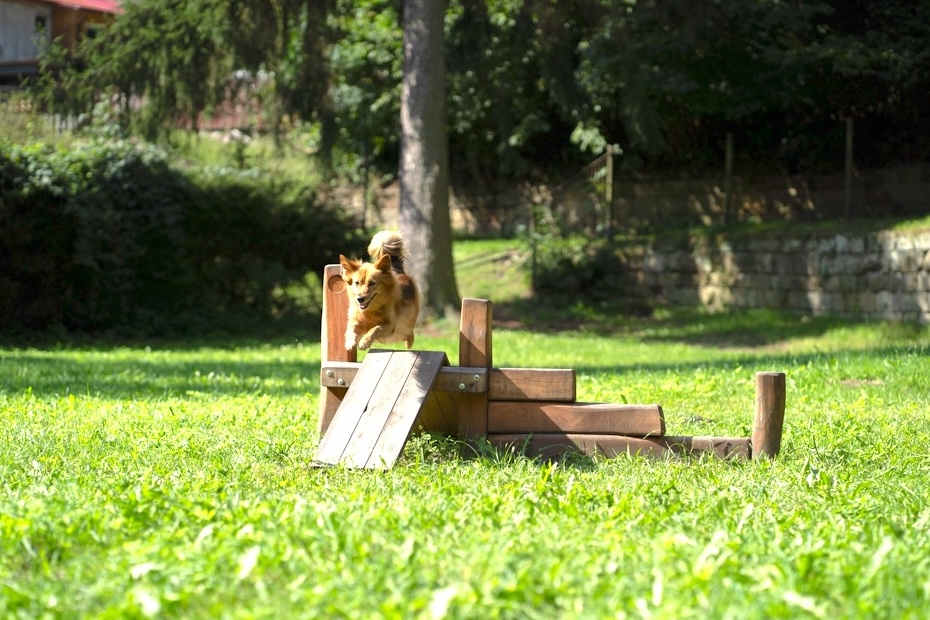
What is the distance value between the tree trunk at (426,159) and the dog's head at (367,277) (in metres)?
12.6

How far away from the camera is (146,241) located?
18.2 m

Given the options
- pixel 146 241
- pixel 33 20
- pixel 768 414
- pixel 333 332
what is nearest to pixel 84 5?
pixel 33 20

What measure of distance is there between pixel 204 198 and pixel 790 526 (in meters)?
15.6

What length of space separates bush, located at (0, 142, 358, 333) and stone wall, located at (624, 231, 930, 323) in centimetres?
647

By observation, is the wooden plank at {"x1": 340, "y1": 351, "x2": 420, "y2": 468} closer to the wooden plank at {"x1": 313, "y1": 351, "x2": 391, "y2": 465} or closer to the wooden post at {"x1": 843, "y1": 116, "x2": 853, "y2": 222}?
the wooden plank at {"x1": 313, "y1": 351, "x2": 391, "y2": 465}

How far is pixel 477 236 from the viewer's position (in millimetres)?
30281

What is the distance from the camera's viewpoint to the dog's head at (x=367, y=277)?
20.8 feet

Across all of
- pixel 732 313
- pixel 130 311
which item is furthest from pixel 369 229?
pixel 732 313

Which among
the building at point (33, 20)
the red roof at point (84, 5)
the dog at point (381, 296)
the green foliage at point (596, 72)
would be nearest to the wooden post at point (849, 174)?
the green foliage at point (596, 72)

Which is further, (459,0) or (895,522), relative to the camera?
(459,0)

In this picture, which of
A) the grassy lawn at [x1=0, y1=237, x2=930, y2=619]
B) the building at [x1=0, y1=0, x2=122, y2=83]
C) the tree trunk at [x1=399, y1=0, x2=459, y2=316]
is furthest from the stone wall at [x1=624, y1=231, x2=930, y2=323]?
the building at [x1=0, y1=0, x2=122, y2=83]

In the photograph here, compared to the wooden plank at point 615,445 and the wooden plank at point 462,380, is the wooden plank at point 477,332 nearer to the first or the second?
the wooden plank at point 462,380

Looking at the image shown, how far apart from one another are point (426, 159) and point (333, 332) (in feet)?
40.9

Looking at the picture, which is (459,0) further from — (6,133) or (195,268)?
(6,133)
